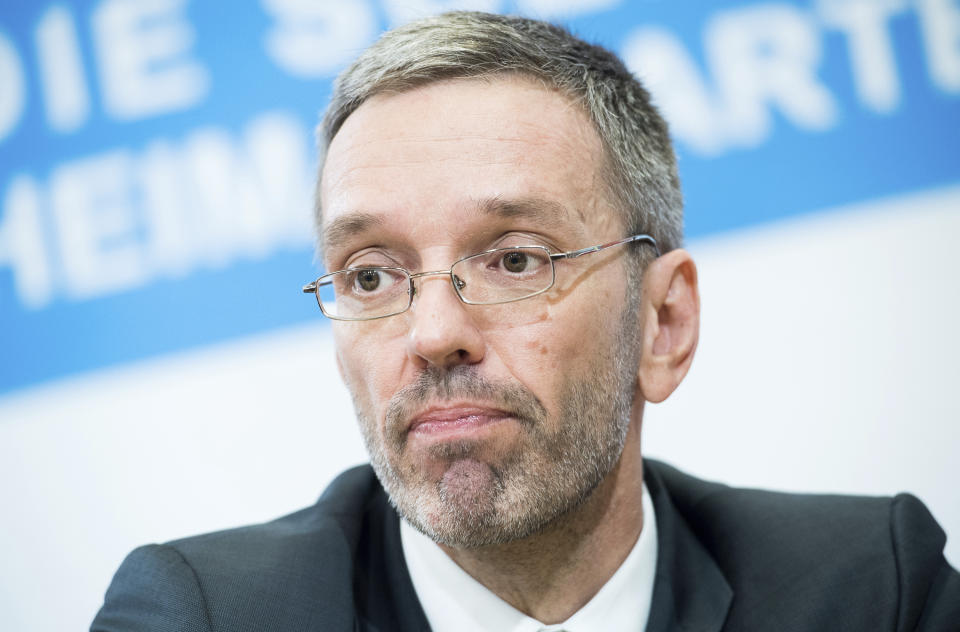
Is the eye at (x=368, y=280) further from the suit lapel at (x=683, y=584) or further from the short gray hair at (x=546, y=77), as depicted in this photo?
the suit lapel at (x=683, y=584)

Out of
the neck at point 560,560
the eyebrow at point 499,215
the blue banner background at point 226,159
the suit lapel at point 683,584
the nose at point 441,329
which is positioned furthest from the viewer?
the blue banner background at point 226,159

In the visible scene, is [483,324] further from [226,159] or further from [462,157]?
[226,159]

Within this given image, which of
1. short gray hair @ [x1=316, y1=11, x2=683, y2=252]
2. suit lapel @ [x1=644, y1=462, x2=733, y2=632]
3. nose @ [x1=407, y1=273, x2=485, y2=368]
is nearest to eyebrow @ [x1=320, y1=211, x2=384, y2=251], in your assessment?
nose @ [x1=407, y1=273, x2=485, y2=368]

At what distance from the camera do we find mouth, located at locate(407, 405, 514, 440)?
5.42ft

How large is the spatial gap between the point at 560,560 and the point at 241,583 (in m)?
0.66

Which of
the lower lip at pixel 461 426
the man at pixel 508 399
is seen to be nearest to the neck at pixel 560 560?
the man at pixel 508 399

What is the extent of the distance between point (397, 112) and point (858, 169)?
1723mm

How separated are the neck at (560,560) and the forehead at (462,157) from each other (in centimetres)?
63

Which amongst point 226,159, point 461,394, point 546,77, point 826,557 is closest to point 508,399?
point 461,394

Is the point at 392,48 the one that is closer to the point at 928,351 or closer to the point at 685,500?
the point at 685,500

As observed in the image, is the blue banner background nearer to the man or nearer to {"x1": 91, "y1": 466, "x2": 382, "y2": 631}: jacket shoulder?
the man

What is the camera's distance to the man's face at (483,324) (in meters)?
1.67

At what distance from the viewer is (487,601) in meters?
1.91

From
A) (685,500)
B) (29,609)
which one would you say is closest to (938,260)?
(685,500)
